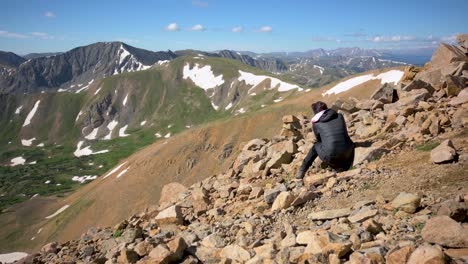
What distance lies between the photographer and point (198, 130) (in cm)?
8300

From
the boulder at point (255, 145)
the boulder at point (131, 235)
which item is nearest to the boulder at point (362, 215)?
the boulder at point (131, 235)

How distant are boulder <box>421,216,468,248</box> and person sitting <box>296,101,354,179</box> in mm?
5740

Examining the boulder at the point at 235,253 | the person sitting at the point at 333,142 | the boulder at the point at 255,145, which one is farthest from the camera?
the boulder at the point at 255,145

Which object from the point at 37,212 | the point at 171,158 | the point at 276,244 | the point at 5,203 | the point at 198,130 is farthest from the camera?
the point at 5,203

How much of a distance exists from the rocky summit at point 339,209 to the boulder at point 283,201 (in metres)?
0.04

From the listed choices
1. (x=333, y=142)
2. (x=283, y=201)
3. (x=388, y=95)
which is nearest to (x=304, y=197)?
(x=283, y=201)

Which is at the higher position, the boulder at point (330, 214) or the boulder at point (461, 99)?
the boulder at point (461, 99)

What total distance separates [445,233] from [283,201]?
5.25m

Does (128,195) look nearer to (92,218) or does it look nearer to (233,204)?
(92,218)

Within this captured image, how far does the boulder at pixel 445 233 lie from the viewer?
6.38 metres

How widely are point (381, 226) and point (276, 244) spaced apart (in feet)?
8.65

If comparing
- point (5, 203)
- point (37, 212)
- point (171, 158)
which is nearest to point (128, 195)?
point (171, 158)

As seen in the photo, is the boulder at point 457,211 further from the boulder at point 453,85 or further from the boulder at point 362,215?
the boulder at point 453,85

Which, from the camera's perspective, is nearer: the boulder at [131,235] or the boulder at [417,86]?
the boulder at [131,235]
